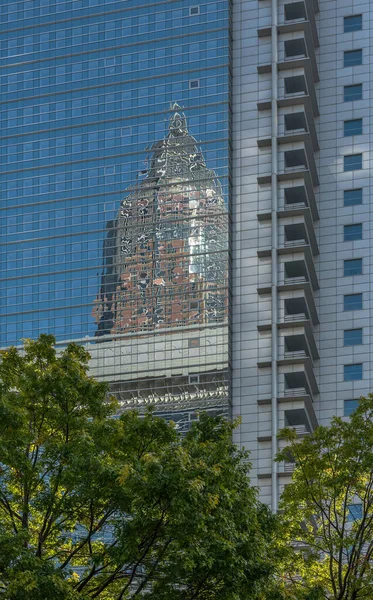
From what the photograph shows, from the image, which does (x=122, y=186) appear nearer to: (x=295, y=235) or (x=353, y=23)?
(x=295, y=235)

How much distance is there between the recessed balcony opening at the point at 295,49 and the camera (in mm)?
119875

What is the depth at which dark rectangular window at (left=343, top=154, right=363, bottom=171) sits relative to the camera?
11912 cm

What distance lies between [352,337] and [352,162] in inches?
626

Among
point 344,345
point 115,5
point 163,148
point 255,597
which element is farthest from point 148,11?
point 255,597

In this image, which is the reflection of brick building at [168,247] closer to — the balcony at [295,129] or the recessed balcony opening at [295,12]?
the balcony at [295,129]

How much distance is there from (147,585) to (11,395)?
7723 millimetres

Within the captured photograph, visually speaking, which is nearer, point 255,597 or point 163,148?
point 255,597

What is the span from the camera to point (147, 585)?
1724 inches

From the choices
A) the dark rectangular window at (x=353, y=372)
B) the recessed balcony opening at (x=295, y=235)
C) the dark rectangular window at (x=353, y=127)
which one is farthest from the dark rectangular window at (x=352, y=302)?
the dark rectangular window at (x=353, y=127)

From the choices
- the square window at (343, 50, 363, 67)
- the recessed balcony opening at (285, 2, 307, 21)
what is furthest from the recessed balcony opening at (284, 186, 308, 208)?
the recessed balcony opening at (285, 2, 307, 21)

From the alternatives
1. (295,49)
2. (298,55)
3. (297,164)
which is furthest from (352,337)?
(295,49)

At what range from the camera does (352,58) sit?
400 ft

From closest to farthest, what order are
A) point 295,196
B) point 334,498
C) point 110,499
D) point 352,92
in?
point 110,499 < point 334,498 < point 295,196 < point 352,92

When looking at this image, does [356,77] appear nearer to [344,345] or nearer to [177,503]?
[344,345]
